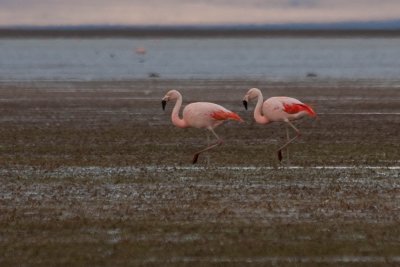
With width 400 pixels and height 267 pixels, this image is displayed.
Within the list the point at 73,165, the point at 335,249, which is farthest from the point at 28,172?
the point at 335,249

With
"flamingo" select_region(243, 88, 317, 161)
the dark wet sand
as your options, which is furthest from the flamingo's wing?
the dark wet sand

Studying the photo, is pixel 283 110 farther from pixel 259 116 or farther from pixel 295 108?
pixel 259 116

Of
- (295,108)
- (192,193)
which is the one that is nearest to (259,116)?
(295,108)

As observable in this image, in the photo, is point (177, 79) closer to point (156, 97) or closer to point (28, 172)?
point (156, 97)

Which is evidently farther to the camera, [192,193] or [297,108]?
[297,108]

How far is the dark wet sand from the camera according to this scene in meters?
12.6

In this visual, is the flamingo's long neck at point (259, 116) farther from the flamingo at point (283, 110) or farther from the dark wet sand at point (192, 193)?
the dark wet sand at point (192, 193)

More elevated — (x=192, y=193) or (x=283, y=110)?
(x=192, y=193)

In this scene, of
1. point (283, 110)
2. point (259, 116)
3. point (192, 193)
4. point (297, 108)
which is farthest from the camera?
point (259, 116)

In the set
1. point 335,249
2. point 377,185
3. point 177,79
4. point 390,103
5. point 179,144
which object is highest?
point 335,249

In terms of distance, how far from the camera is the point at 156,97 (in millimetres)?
41531

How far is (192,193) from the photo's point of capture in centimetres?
1703

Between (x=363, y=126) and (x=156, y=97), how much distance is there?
548 inches

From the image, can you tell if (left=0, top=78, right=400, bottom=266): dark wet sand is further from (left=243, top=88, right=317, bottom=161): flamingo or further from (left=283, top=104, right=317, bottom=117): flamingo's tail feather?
(left=283, top=104, right=317, bottom=117): flamingo's tail feather
